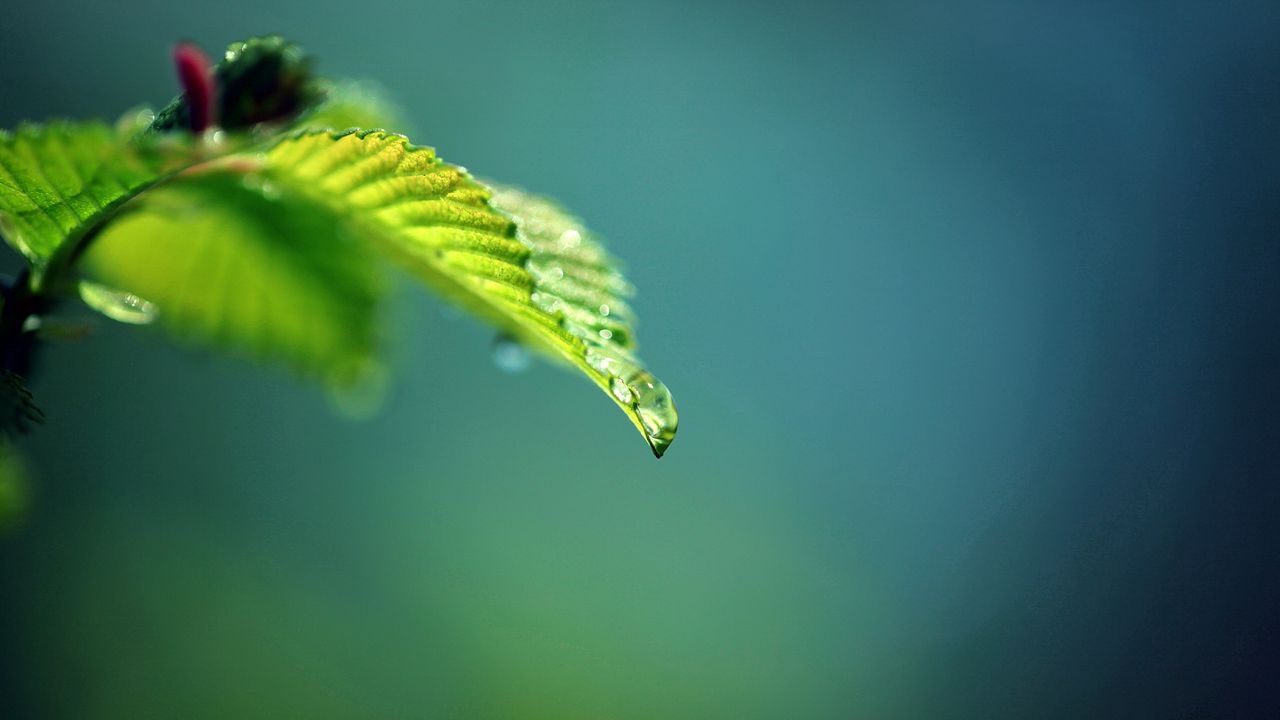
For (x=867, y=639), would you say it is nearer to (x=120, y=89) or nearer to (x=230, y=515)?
(x=230, y=515)

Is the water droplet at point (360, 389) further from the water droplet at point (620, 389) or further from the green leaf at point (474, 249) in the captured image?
the water droplet at point (620, 389)

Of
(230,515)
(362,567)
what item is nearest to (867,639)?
(362,567)

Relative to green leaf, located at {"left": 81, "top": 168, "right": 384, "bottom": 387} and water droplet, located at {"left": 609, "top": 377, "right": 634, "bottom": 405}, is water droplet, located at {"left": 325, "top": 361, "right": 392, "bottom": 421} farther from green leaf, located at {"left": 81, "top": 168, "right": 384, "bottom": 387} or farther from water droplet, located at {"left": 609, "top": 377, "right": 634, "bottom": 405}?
water droplet, located at {"left": 609, "top": 377, "right": 634, "bottom": 405}

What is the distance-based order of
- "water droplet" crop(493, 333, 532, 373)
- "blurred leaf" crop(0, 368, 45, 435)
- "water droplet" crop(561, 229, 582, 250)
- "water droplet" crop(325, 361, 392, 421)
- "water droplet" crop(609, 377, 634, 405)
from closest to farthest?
1. "blurred leaf" crop(0, 368, 45, 435)
2. "water droplet" crop(609, 377, 634, 405)
3. "water droplet" crop(561, 229, 582, 250)
4. "water droplet" crop(493, 333, 532, 373)
5. "water droplet" crop(325, 361, 392, 421)

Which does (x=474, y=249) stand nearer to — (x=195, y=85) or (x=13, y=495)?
(x=195, y=85)

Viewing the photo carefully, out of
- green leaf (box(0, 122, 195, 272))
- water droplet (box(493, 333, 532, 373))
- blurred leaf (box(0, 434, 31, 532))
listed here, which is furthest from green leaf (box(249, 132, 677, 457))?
blurred leaf (box(0, 434, 31, 532))

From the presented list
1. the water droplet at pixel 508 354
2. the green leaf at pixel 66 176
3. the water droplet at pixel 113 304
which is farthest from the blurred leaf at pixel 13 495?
the water droplet at pixel 508 354

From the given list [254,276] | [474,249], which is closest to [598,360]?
[474,249]
